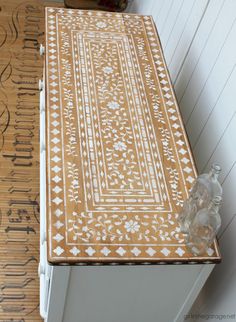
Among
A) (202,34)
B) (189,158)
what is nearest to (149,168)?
(189,158)

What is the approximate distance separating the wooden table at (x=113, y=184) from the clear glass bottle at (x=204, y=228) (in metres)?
0.03

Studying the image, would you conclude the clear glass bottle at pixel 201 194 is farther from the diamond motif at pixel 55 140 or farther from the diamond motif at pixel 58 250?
the diamond motif at pixel 55 140

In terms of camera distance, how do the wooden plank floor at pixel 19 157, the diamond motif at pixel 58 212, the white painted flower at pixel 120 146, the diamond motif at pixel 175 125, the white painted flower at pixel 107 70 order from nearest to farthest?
the diamond motif at pixel 58 212, the white painted flower at pixel 120 146, the diamond motif at pixel 175 125, the white painted flower at pixel 107 70, the wooden plank floor at pixel 19 157

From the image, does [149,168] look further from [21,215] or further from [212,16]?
[21,215]

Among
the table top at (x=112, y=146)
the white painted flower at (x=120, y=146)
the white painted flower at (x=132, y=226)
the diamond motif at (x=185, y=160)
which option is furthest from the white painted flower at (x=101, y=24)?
the white painted flower at (x=132, y=226)

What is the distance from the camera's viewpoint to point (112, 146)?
5.45 feet

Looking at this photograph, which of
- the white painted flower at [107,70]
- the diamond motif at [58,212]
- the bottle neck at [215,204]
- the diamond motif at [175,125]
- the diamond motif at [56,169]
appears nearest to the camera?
the bottle neck at [215,204]

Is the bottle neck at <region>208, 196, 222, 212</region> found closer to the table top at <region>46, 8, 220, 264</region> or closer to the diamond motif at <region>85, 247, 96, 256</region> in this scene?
the table top at <region>46, 8, 220, 264</region>

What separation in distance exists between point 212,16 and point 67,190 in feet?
3.08

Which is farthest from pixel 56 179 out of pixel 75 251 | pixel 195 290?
pixel 195 290

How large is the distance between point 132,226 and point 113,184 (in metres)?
0.17

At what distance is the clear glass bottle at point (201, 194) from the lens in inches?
53.1

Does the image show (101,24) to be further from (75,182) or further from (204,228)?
(204,228)

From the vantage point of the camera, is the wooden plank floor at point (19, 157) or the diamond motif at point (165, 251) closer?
the diamond motif at point (165, 251)
